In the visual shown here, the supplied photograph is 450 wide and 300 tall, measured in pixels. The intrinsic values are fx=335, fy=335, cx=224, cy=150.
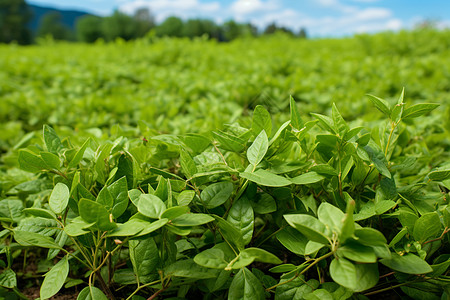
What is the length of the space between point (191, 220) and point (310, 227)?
29 cm

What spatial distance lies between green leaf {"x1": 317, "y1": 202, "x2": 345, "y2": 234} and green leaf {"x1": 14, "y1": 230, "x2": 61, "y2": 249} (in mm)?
725

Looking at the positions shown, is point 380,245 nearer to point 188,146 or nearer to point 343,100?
point 188,146

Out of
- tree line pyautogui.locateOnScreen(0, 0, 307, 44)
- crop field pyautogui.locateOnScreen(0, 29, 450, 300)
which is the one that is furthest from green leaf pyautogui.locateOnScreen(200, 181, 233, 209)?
tree line pyautogui.locateOnScreen(0, 0, 307, 44)

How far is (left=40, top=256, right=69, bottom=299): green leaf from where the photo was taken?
86 centimetres

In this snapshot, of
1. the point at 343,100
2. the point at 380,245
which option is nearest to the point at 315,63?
the point at 343,100

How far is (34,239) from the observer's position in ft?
3.04

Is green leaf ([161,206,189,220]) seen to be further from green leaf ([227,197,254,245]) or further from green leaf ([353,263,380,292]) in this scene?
green leaf ([353,263,380,292])

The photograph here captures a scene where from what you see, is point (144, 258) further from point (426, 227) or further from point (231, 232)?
point (426, 227)

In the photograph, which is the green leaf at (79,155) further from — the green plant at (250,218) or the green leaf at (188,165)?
the green leaf at (188,165)


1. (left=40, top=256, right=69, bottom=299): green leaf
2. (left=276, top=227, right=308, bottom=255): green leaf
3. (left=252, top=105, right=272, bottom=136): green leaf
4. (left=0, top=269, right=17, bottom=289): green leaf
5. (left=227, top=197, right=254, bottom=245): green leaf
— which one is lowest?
(left=0, top=269, right=17, bottom=289): green leaf

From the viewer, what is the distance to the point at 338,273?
0.73 meters

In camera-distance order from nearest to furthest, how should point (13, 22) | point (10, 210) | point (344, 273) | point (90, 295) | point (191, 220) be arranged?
point (344, 273) < point (191, 220) < point (90, 295) < point (10, 210) < point (13, 22)

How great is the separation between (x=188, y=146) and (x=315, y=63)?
4.01 metres

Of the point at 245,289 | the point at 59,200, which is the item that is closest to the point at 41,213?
the point at 59,200
